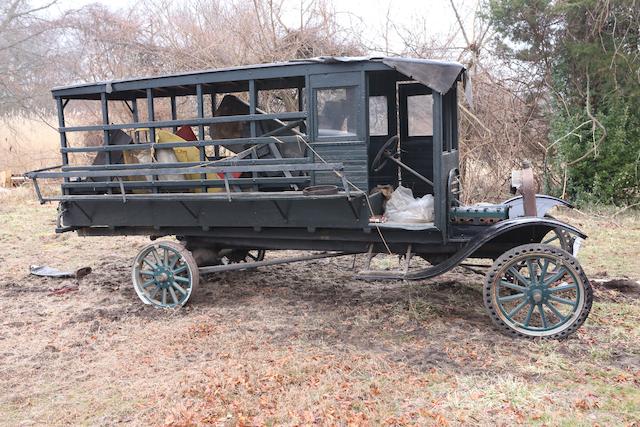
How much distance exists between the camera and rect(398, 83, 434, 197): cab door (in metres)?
6.64

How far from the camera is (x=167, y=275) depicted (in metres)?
6.29

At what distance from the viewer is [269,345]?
5062 millimetres

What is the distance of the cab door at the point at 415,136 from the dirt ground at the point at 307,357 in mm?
1273

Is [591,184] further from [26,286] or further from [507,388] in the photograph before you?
[26,286]

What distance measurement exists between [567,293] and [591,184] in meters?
6.78

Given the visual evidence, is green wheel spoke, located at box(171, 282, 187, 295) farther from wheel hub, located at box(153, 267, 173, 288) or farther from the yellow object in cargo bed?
the yellow object in cargo bed

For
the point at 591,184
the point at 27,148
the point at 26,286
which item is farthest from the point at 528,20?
the point at 27,148

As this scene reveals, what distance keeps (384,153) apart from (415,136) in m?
0.47

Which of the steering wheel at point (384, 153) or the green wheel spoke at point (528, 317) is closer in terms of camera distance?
the green wheel spoke at point (528, 317)

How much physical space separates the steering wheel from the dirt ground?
1475 millimetres

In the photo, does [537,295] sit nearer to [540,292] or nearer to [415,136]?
[540,292]

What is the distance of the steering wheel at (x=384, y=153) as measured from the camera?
20.8 ft

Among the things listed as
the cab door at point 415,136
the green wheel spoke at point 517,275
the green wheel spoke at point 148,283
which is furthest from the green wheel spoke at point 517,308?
the green wheel spoke at point 148,283

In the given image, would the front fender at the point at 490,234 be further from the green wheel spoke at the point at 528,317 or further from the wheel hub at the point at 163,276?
the wheel hub at the point at 163,276
